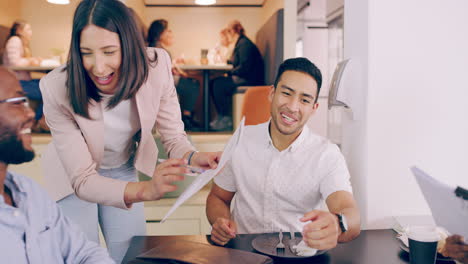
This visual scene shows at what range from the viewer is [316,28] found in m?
6.36

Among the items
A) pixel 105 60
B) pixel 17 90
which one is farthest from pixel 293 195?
pixel 17 90

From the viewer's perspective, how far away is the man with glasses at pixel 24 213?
1.82 feet

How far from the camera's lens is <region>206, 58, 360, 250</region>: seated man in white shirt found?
1.33 m

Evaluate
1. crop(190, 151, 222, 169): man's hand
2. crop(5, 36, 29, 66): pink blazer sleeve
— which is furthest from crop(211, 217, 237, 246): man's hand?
crop(5, 36, 29, 66): pink blazer sleeve

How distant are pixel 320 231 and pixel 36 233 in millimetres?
543

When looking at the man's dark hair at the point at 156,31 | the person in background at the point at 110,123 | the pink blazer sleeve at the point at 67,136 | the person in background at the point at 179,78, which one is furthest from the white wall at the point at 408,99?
the man's dark hair at the point at 156,31

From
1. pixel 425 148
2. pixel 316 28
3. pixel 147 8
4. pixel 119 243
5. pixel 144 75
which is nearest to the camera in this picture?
pixel 144 75

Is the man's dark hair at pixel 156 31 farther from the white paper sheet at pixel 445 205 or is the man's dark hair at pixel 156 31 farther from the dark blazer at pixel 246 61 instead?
the white paper sheet at pixel 445 205

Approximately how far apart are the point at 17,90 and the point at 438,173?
120 centimetres

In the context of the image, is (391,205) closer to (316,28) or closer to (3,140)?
(3,140)

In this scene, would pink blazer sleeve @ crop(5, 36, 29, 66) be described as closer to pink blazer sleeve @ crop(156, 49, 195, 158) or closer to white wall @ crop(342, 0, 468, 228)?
pink blazer sleeve @ crop(156, 49, 195, 158)

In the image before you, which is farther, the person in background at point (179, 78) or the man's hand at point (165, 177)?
the person in background at point (179, 78)

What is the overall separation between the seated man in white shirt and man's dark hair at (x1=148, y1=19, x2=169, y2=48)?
2.59 meters

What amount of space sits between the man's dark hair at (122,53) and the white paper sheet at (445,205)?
754 millimetres
